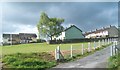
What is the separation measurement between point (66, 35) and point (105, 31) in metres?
25.2

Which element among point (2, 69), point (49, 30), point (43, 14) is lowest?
point (2, 69)

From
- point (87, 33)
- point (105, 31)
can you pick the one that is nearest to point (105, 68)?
point (105, 31)

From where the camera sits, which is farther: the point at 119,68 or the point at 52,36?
the point at 52,36

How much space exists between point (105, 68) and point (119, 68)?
1376mm

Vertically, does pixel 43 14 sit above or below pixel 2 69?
above

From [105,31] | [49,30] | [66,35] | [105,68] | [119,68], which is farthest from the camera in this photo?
[105,31]

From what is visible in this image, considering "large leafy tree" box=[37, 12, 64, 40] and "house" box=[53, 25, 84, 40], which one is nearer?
"large leafy tree" box=[37, 12, 64, 40]

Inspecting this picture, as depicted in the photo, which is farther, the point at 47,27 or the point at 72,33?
the point at 72,33

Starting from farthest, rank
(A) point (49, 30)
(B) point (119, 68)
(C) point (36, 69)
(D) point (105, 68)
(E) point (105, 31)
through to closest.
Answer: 1. (E) point (105, 31)
2. (A) point (49, 30)
3. (C) point (36, 69)
4. (D) point (105, 68)
5. (B) point (119, 68)

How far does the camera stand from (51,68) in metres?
16.2

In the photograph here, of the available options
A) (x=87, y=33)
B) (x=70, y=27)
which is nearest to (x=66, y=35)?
(x=70, y=27)

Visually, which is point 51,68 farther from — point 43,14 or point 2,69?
point 43,14

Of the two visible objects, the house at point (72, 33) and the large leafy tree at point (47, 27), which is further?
the house at point (72, 33)

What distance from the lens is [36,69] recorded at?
1603 cm
